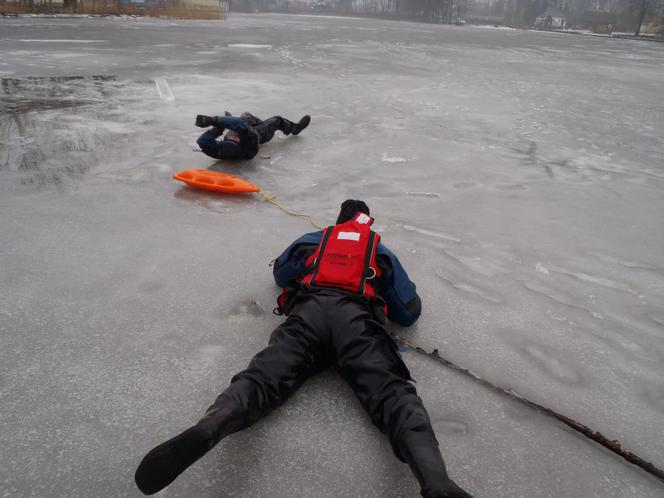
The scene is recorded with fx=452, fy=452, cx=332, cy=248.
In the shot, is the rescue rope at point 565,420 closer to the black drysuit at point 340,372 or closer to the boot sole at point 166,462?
the black drysuit at point 340,372

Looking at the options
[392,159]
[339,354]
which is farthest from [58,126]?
[339,354]

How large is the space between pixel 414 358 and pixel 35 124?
5.77 meters

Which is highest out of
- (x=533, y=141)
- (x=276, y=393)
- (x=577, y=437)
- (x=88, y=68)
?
(x=88, y=68)

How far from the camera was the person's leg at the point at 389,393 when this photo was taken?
1.45m

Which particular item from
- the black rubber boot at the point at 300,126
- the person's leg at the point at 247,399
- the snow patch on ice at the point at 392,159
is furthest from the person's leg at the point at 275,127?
the person's leg at the point at 247,399

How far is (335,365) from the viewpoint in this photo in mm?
2145

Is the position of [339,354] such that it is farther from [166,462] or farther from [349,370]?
[166,462]

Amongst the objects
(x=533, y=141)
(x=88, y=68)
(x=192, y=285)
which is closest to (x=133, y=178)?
(x=192, y=285)

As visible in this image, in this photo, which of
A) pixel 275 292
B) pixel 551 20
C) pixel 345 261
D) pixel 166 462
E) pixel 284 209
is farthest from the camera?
pixel 551 20

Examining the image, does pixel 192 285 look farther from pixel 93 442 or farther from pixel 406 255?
pixel 406 255

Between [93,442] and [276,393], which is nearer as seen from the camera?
[93,442]

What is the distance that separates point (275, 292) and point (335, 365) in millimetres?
719

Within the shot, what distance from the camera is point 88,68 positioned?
32.9 ft

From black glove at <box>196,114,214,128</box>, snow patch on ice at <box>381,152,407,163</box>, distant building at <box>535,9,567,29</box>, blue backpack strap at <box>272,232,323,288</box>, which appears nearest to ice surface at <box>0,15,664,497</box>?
snow patch on ice at <box>381,152,407,163</box>
